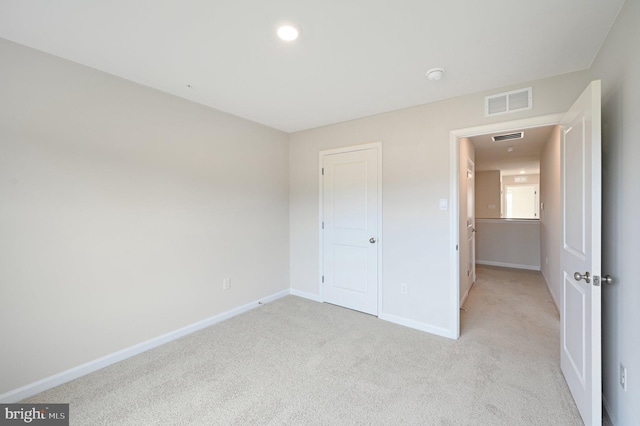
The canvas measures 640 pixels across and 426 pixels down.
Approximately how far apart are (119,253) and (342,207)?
2.45m

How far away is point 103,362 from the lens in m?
2.33

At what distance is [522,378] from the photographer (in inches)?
84.0

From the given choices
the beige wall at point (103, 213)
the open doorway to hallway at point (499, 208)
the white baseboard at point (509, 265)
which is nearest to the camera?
the beige wall at point (103, 213)

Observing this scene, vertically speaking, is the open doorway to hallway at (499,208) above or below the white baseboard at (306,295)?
above

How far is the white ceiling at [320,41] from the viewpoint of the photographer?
5.13ft

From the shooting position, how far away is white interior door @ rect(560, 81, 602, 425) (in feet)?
5.06

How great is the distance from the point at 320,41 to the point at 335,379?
247 cm

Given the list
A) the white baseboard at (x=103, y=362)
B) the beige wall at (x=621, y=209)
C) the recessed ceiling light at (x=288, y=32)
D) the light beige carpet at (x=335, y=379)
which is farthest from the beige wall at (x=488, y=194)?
the recessed ceiling light at (x=288, y=32)

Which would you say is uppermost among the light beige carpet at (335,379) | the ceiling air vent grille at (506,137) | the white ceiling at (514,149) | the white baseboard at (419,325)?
the white ceiling at (514,149)

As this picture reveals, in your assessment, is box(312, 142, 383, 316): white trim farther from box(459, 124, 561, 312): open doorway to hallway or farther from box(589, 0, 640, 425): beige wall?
box(589, 0, 640, 425): beige wall

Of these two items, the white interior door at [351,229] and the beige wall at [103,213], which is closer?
the beige wall at [103,213]

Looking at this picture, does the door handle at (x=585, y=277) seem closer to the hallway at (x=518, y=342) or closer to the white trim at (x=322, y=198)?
the hallway at (x=518, y=342)

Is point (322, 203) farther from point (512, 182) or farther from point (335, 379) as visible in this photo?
point (512, 182)

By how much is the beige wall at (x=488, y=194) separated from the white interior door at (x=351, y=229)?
18.8 feet
